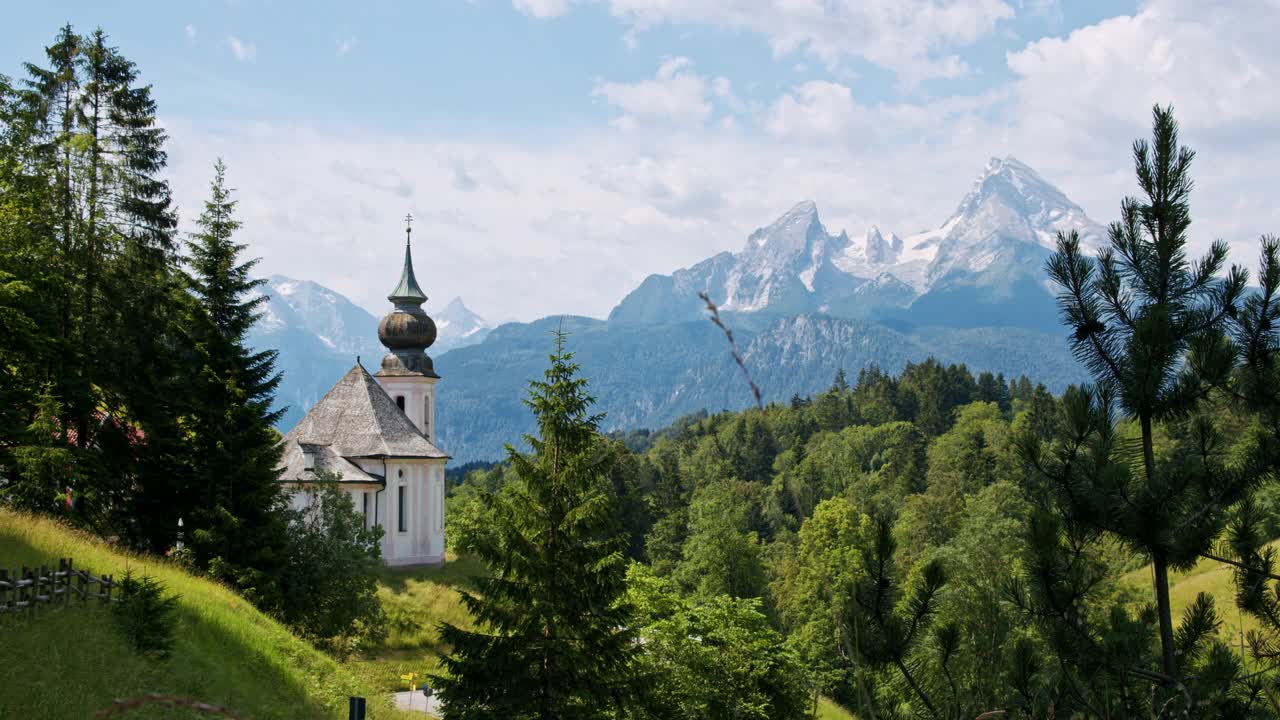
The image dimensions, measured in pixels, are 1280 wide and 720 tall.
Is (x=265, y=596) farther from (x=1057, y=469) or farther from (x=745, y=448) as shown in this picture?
(x=745, y=448)

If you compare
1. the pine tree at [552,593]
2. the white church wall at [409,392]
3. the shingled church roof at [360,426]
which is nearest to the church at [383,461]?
the shingled church roof at [360,426]

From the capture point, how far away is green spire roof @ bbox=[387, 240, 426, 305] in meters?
64.7

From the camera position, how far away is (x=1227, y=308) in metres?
10.5

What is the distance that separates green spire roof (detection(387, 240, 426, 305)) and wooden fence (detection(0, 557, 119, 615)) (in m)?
45.9

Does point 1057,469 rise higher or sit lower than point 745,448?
lower

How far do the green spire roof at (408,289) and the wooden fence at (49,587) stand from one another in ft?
151

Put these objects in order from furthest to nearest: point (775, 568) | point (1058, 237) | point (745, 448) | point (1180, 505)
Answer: point (745, 448) < point (775, 568) < point (1058, 237) < point (1180, 505)

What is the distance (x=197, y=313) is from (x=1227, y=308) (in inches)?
1037

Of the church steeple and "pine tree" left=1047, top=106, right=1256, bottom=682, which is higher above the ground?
the church steeple

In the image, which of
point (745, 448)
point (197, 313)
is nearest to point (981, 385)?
point (745, 448)

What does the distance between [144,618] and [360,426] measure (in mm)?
34947

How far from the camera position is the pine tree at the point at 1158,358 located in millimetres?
9844

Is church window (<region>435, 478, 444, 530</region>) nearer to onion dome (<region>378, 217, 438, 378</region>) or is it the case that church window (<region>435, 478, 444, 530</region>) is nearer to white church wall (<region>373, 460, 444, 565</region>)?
white church wall (<region>373, 460, 444, 565</region>)

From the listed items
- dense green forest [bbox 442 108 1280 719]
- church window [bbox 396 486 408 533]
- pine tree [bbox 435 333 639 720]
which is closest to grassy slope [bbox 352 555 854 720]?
church window [bbox 396 486 408 533]
